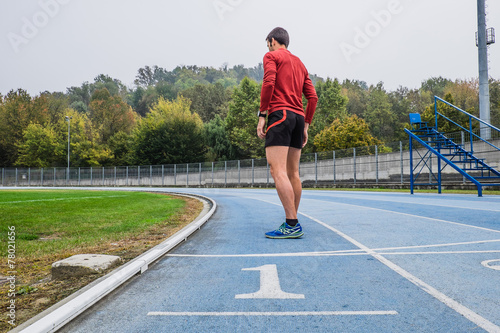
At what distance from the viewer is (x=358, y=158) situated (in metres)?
25.1

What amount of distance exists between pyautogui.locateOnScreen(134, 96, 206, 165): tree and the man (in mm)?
50039

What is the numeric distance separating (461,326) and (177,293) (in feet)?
6.33

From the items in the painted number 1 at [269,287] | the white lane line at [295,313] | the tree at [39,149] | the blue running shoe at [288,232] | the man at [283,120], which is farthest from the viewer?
the tree at [39,149]

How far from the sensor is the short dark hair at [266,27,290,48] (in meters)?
5.22

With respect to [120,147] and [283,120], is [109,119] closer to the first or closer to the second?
[120,147]

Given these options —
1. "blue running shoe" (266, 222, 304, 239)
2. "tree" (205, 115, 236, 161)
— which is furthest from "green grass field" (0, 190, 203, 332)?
"tree" (205, 115, 236, 161)

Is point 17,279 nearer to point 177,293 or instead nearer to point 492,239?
point 177,293

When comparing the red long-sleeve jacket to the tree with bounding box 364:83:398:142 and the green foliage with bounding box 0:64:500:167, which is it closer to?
the green foliage with bounding box 0:64:500:167

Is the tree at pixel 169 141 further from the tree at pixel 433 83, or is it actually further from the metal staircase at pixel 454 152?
the tree at pixel 433 83

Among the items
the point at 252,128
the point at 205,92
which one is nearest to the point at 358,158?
the point at 252,128

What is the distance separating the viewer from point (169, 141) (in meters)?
54.9

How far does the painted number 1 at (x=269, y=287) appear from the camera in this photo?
2597 millimetres

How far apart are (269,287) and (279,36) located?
3826mm

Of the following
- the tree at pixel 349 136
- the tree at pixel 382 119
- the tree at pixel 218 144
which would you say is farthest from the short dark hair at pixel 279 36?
the tree at pixel 382 119
